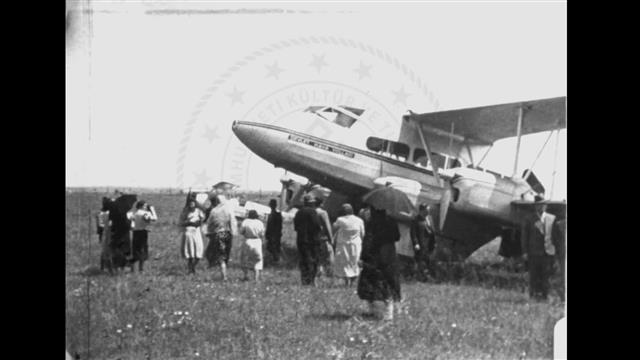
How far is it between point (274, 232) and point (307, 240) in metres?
0.23

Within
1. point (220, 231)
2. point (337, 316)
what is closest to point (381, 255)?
point (337, 316)

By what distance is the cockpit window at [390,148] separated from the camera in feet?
27.3

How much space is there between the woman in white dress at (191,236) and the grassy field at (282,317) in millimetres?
56

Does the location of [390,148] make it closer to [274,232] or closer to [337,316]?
[274,232]

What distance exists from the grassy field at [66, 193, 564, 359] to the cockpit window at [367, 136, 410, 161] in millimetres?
847

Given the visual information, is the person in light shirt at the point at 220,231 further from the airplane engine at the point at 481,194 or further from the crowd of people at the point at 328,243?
the airplane engine at the point at 481,194

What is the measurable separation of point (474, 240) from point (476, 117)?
86cm

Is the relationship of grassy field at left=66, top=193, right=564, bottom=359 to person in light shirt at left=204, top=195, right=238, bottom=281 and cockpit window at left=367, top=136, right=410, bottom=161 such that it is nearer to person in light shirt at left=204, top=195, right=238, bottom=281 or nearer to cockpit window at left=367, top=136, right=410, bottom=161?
person in light shirt at left=204, top=195, right=238, bottom=281

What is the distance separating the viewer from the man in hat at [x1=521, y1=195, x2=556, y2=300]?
27.1 feet

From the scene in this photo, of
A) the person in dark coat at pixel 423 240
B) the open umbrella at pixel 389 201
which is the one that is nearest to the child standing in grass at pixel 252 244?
the open umbrella at pixel 389 201

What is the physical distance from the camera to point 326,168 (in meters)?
8.36

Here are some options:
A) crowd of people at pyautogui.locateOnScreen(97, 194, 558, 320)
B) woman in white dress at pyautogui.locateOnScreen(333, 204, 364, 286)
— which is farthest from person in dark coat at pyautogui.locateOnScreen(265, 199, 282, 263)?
woman in white dress at pyautogui.locateOnScreen(333, 204, 364, 286)

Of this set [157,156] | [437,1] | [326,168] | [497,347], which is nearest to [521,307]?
[497,347]

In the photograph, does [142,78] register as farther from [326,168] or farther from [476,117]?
[476,117]
